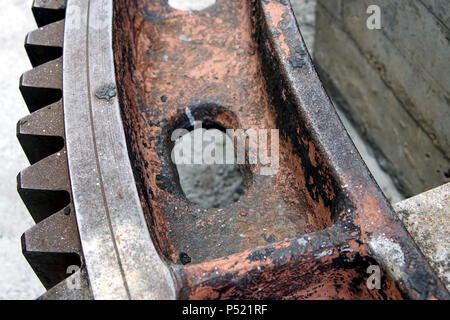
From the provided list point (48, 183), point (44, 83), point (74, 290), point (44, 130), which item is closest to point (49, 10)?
point (44, 83)

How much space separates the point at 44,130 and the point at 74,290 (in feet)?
2.35

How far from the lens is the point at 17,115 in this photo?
175 inches

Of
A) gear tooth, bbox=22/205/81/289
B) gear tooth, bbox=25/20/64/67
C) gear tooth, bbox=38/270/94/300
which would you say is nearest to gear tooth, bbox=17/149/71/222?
gear tooth, bbox=22/205/81/289

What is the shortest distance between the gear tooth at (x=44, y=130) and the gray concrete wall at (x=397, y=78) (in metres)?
2.13

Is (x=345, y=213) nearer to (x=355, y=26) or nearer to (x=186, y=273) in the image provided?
(x=186, y=273)

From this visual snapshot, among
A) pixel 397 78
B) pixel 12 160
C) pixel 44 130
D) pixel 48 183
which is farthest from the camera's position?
pixel 12 160

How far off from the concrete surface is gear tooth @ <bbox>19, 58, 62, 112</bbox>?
2.11 metres

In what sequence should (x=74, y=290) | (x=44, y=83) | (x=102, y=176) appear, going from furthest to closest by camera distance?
(x=44, y=83) < (x=102, y=176) < (x=74, y=290)

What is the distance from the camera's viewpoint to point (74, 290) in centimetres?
148

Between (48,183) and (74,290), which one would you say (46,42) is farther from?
(74,290)

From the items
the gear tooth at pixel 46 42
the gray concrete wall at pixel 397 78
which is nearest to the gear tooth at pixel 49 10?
the gear tooth at pixel 46 42

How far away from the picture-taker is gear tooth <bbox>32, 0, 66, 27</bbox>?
2457mm
